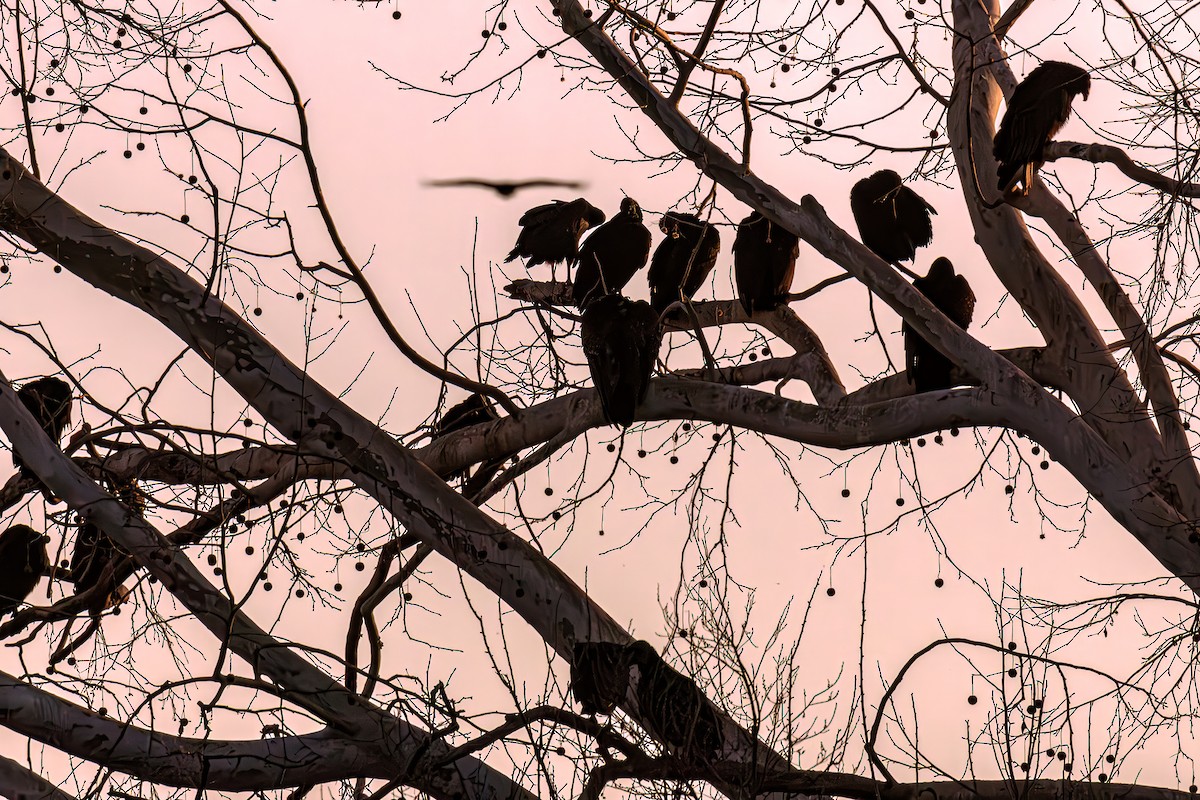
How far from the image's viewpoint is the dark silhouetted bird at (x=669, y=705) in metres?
4.54

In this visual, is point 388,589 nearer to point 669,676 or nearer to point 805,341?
point 669,676

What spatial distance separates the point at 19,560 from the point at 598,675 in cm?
272

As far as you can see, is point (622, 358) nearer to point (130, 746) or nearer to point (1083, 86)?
point (130, 746)

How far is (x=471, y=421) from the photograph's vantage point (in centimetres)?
636

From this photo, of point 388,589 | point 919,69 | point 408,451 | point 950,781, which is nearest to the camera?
point 950,781

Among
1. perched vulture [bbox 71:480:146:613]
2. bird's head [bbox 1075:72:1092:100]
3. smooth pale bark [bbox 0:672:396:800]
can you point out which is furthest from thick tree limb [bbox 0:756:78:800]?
bird's head [bbox 1075:72:1092:100]

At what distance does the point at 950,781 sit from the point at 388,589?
231cm

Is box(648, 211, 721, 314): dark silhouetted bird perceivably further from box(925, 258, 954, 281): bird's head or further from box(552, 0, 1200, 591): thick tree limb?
box(552, 0, 1200, 591): thick tree limb

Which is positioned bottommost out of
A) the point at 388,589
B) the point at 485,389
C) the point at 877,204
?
the point at 388,589

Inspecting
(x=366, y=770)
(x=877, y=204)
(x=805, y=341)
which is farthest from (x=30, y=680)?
(x=877, y=204)

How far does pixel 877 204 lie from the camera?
6328 mm

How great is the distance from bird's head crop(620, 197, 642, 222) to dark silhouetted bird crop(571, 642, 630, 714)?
2.35 m

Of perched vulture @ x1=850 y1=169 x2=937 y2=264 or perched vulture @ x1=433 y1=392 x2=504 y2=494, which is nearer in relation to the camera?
perched vulture @ x1=433 y1=392 x2=504 y2=494

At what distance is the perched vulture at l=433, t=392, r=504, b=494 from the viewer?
5.90 m
